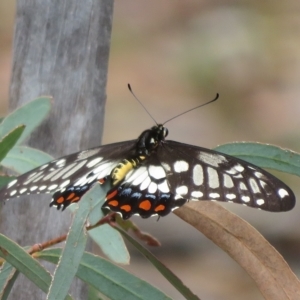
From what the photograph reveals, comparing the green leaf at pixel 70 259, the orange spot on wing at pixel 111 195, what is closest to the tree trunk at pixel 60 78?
the orange spot on wing at pixel 111 195

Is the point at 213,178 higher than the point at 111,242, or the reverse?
the point at 213,178

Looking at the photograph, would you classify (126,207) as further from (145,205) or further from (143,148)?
(143,148)

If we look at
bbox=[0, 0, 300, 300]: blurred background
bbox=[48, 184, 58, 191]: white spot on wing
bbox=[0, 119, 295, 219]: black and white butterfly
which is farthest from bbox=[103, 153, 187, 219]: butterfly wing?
bbox=[0, 0, 300, 300]: blurred background

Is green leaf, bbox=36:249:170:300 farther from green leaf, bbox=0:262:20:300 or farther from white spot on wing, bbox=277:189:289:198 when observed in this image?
white spot on wing, bbox=277:189:289:198

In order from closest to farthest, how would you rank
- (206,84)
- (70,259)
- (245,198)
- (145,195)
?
(70,259), (245,198), (145,195), (206,84)

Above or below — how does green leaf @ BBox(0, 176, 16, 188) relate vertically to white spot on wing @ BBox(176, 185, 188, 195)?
below

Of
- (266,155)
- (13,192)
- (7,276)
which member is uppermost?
(266,155)

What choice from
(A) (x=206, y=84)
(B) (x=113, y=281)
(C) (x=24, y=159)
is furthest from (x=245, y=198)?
(A) (x=206, y=84)
